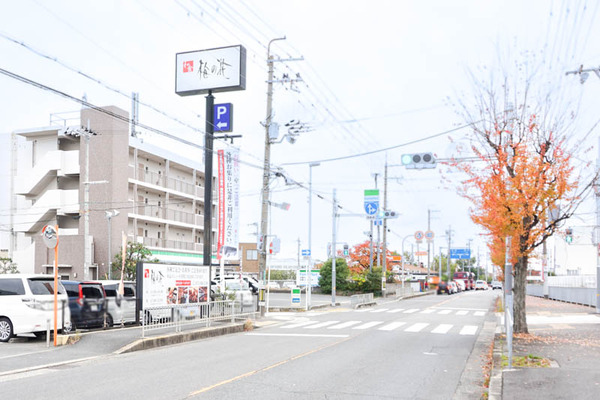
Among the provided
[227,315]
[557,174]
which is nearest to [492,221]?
[557,174]

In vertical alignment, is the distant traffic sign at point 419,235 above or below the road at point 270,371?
above

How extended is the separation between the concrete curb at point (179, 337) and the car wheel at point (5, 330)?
3.82 m

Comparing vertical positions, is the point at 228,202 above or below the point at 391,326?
above

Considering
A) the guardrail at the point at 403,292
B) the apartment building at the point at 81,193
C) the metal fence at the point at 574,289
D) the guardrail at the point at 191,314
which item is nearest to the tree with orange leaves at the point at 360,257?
the guardrail at the point at 403,292

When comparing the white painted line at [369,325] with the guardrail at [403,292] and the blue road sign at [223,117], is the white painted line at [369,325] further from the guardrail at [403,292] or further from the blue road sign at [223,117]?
the guardrail at [403,292]

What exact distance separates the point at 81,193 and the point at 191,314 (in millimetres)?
26313

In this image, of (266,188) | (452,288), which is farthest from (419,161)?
(452,288)

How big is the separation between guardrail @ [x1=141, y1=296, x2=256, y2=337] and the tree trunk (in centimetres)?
977

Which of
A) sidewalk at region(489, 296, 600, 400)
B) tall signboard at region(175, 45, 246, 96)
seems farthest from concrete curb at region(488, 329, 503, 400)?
tall signboard at region(175, 45, 246, 96)

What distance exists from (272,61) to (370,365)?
Result: 19.7 metres

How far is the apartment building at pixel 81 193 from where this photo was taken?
41250mm

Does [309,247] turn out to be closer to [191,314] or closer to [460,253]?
[191,314]

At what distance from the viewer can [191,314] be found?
18938mm

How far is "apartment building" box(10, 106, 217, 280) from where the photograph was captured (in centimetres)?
4125
